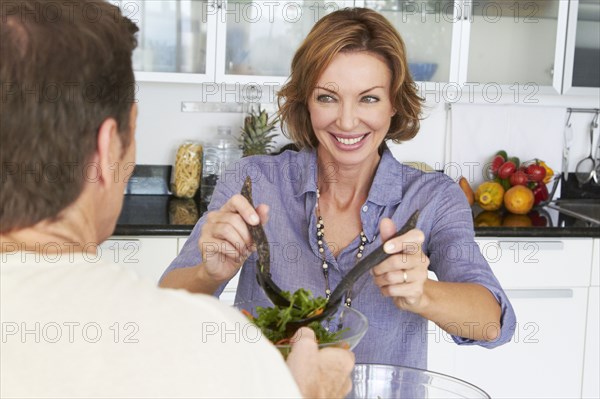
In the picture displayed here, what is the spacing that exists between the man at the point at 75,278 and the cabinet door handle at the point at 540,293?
2.34 meters

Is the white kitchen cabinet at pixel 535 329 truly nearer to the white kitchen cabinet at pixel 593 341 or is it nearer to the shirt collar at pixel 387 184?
the white kitchen cabinet at pixel 593 341

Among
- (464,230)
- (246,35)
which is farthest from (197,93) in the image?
(464,230)

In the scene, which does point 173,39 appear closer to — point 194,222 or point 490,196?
point 194,222

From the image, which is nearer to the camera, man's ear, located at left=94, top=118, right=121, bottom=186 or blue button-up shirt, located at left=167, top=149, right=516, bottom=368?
man's ear, located at left=94, top=118, right=121, bottom=186

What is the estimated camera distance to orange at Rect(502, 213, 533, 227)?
3146 mm

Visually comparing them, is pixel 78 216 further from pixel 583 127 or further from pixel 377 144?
pixel 583 127

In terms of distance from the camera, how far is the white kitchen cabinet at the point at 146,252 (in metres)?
2.91

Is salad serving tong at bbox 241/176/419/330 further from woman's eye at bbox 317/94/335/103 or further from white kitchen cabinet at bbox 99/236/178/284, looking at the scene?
white kitchen cabinet at bbox 99/236/178/284

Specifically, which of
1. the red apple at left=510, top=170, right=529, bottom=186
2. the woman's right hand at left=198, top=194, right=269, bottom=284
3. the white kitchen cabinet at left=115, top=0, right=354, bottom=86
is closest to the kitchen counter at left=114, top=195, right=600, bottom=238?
the red apple at left=510, top=170, right=529, bottom=186

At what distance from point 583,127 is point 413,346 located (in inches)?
89.7

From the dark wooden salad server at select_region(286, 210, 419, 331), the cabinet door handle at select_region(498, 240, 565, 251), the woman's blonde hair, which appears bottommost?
the cabinet door handle at select_region(498, 240, 565, 251)

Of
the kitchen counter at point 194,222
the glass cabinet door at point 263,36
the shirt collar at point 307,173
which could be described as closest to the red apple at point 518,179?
the kitchen counter at point 194,222

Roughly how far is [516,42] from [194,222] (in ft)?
4.71

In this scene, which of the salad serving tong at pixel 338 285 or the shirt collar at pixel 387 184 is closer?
the salad serving tong at pixel 338 285
